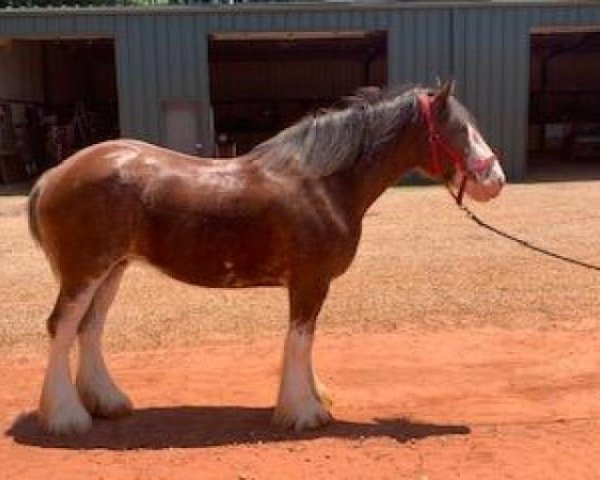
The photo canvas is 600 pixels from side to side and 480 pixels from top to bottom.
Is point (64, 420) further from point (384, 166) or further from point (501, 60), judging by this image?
point (501, 60)

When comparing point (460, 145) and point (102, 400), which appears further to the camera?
point (102, 400)

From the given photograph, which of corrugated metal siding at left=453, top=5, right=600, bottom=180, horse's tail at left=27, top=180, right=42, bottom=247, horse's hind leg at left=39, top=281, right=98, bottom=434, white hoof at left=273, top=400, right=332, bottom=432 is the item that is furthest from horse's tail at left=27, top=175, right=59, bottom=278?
corrugated metal siding at left=453, top=5, right=600, bottom=180

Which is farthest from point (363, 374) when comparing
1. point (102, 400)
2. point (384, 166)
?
point (102, 400)

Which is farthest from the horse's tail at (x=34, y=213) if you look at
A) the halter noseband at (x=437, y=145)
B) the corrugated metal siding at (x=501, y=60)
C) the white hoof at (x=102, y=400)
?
the corrugated metal siding at (x=501, y=60)

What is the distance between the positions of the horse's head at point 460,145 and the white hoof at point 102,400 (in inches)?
106

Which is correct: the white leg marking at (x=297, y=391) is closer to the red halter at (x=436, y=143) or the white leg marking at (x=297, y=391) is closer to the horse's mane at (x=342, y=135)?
the horse's mane at (x=342, y=135)

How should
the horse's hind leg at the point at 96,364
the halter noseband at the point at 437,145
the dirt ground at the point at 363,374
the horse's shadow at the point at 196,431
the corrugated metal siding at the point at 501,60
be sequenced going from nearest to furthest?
the dirt ground at the point at 363,374, the horse's shadow at the point at 196,431, the halter noseband at the point at 437,145, the horse's hind leg at the point at 96,364, the corrugated metal siding at the point at 501,60

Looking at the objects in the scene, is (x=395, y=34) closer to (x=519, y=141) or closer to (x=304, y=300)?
(x=519, y=141)

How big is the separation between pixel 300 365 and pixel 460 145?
1756 millimetres

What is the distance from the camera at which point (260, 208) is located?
5211 mm

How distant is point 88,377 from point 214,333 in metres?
2.24

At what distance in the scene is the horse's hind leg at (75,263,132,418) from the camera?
5605 mm

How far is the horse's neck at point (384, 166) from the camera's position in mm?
5473

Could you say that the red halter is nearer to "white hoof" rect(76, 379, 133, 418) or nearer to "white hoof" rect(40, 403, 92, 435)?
"white hoof" rect(76, 379, 133, 418)
